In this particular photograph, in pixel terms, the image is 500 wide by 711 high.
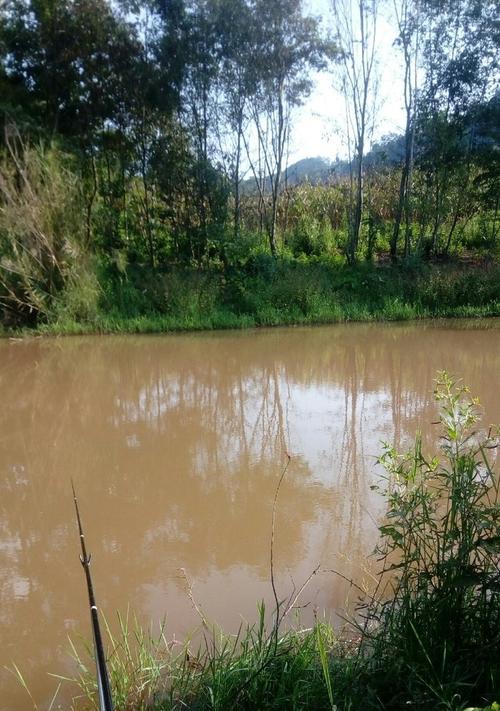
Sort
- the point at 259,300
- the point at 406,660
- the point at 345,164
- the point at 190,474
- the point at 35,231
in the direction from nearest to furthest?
1. the point at 406,660
2. the point at 190,474
3. the point at 35,231
4. the point at 259,300
5. the point at 345,164

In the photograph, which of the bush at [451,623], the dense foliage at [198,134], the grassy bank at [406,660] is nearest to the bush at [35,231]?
the dense foliage at [198,134]

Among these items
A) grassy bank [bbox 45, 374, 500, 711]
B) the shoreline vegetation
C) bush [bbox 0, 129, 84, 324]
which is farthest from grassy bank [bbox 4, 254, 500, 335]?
grassy bank [bbox 45, 374, 500, 711]

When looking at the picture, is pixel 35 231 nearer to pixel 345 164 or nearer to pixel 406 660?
pixel 345 164

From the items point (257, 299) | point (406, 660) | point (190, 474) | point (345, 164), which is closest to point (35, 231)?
point (257, 299)

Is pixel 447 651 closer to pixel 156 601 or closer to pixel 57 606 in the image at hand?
pixel 156 601

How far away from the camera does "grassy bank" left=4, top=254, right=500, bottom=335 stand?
34.2ft

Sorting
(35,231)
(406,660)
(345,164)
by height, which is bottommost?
(406,660)

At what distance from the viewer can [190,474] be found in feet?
13.0

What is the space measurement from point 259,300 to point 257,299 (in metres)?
0.05

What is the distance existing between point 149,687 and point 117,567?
1032mm

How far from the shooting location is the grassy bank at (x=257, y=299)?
10438 mm

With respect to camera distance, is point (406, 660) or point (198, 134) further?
point (198, 134)

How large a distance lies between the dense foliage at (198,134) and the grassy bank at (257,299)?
148mm

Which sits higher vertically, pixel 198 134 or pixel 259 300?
pixel 198 134
